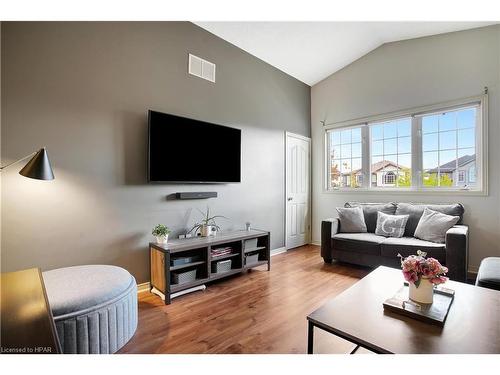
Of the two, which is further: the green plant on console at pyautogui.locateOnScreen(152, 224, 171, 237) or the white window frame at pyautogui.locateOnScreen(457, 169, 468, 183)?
the white window frame at pyautogui.locateOnScreen(457, 169, 468, 183)

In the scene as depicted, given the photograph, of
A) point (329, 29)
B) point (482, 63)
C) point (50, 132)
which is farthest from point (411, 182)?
point (50, 132)

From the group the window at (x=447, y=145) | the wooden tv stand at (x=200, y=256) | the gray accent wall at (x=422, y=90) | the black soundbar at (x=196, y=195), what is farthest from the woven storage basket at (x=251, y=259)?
the window at (x=447, y=145)

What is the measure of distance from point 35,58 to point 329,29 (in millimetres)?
3140

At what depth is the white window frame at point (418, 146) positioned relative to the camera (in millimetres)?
3002

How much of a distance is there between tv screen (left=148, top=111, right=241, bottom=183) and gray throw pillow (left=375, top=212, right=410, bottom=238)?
202cm

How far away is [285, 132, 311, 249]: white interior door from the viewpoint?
4145 mm

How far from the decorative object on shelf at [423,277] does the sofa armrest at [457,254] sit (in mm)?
1472

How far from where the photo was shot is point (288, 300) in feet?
7.61

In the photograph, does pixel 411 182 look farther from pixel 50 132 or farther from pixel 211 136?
pixel 50 132

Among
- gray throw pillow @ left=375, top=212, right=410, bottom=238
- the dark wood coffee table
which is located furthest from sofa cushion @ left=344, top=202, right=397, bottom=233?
the dark wood coffee table

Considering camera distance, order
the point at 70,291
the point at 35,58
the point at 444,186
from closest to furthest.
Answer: the point at 70,291
the point at 35,58
the point at 444,186

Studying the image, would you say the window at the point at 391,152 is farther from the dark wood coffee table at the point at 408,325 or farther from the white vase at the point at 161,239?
the white vase at the point at 161,239

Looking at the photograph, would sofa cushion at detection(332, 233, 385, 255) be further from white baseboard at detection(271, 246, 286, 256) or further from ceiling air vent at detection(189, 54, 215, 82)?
ceiling air vent at detection(189, 54, 215, 82)
